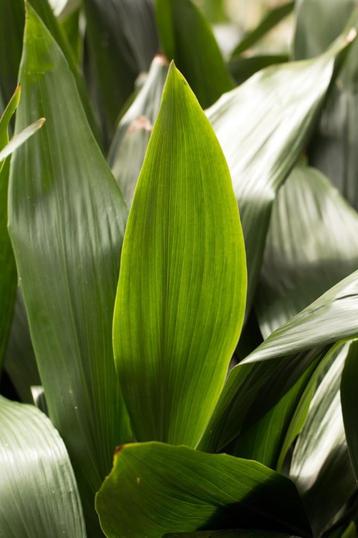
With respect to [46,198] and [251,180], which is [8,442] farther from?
[251,180]

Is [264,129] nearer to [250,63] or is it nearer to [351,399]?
[351,399]

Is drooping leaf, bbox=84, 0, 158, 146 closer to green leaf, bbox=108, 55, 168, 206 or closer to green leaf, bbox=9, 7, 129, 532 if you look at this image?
green leaf, bbox=108, 55, 168, 206

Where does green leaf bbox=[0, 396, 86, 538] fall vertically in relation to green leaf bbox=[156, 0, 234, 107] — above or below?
below

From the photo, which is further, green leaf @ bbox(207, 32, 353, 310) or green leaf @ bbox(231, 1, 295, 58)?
green leaf @ bbox(231, 1, 295, 58)

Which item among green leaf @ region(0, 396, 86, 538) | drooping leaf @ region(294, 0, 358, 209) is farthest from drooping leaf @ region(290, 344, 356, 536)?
drooping leaf @ region(294, 0, 358, 209)

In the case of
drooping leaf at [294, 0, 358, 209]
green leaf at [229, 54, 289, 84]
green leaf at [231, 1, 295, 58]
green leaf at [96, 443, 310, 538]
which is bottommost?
green leaf at [96, 443, 310, 538]

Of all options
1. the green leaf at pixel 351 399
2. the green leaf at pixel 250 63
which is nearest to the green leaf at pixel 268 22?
the green leaf at pixel 250 63
